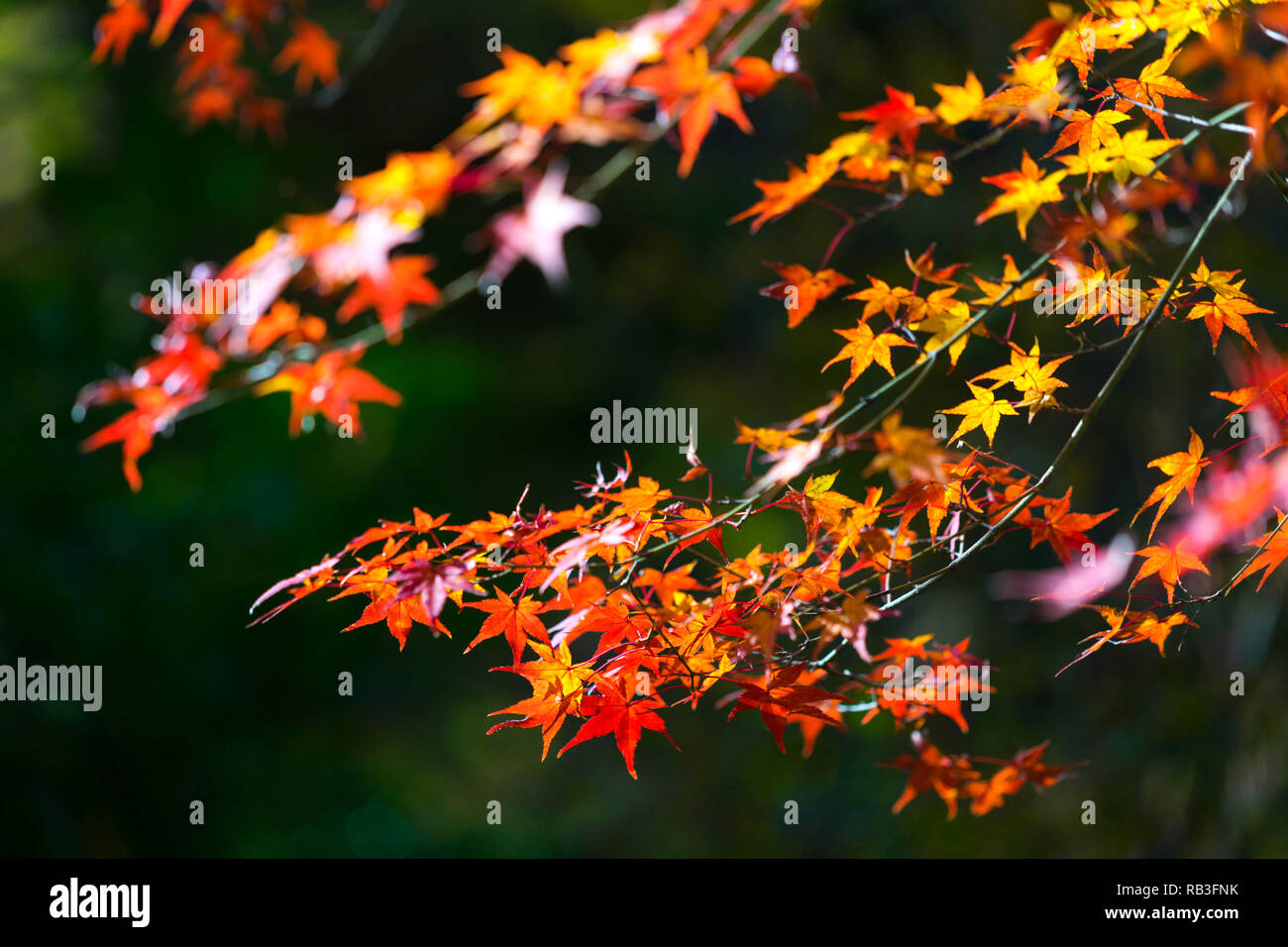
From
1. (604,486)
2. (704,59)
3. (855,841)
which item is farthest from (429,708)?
(704,59)

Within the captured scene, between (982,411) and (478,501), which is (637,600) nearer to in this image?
(982,411)

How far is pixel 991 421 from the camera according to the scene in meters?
1.06

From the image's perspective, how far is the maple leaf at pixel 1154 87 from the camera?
98cm

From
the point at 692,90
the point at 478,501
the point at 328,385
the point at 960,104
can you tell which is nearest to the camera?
the point at 692,90

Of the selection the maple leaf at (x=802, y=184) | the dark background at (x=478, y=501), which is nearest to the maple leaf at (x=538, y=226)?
the maple leaf at (x=802, y=184)

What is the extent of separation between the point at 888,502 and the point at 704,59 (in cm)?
44

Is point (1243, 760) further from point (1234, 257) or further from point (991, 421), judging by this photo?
point (991, 421)

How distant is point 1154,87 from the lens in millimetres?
1019

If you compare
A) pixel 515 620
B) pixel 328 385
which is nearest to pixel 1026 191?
pixel 515 620

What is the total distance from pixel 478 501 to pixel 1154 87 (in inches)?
117

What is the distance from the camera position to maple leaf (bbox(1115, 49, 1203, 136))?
98cm

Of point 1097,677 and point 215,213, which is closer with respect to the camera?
point 1097,677

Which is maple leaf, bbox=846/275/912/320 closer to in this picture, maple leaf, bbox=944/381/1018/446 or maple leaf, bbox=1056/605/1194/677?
maple leaf, bbox=944/381/1018/446
